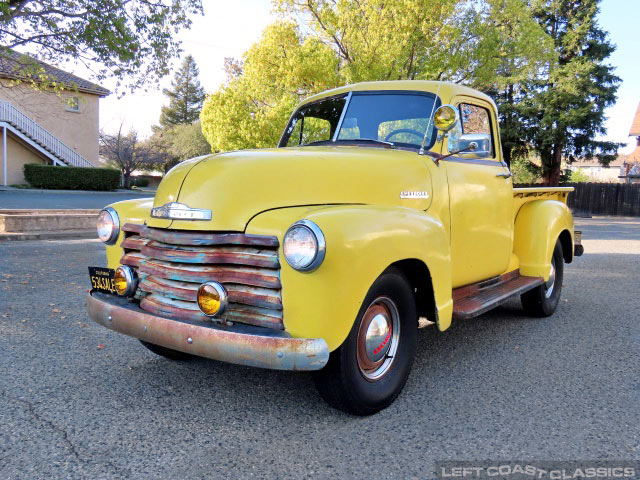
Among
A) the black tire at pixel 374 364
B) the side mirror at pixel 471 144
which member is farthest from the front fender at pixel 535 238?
the black tire at pixel 374 364

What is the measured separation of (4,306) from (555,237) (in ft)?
17.7

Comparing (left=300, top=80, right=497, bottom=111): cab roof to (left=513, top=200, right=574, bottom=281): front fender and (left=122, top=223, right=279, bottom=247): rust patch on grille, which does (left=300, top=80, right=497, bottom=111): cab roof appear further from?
(left=122, top=223, right=279, bottom=247): rust patch on grille

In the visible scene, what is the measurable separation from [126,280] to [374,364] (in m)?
1.50

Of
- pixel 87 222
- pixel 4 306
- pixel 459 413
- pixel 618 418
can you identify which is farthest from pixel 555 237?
pixel 87 222

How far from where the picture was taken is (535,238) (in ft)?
15.8

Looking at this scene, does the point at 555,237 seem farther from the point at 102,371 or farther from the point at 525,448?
the point at 102,371

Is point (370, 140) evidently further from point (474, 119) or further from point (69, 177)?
point (69, 177)

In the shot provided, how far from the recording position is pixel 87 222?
1159 cm

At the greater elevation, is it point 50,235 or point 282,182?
point 282,182

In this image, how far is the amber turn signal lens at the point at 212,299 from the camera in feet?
8.41

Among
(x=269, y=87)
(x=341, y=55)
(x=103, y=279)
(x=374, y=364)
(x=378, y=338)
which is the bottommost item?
(x=374, y=364)

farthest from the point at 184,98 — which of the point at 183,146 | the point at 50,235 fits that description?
the point at 50,235

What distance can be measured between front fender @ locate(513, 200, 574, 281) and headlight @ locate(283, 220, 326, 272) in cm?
307

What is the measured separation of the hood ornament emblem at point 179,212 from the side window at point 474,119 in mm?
2310
